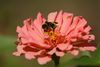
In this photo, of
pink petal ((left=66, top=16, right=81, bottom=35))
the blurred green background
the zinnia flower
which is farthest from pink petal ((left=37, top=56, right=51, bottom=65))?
the blurred green background

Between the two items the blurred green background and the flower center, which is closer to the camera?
the flower center

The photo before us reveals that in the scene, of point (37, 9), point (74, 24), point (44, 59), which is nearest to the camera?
point (44, 59)

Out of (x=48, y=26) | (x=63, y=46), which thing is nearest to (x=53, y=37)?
(x=48, y=26)

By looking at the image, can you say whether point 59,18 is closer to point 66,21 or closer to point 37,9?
point 66,21

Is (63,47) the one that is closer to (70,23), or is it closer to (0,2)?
(70,23)

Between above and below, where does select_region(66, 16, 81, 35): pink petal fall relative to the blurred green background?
below

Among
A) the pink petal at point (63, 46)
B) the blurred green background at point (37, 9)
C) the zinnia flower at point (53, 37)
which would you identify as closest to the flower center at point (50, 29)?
the zinnia flower at point (53, 37)

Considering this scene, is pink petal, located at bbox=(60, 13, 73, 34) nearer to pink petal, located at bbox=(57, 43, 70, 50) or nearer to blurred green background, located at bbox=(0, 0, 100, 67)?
pink petal, located at bbox=(57, 43, 70, 50)

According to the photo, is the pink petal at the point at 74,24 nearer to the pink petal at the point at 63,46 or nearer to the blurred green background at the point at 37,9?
the pink petal at the point at 63,46
